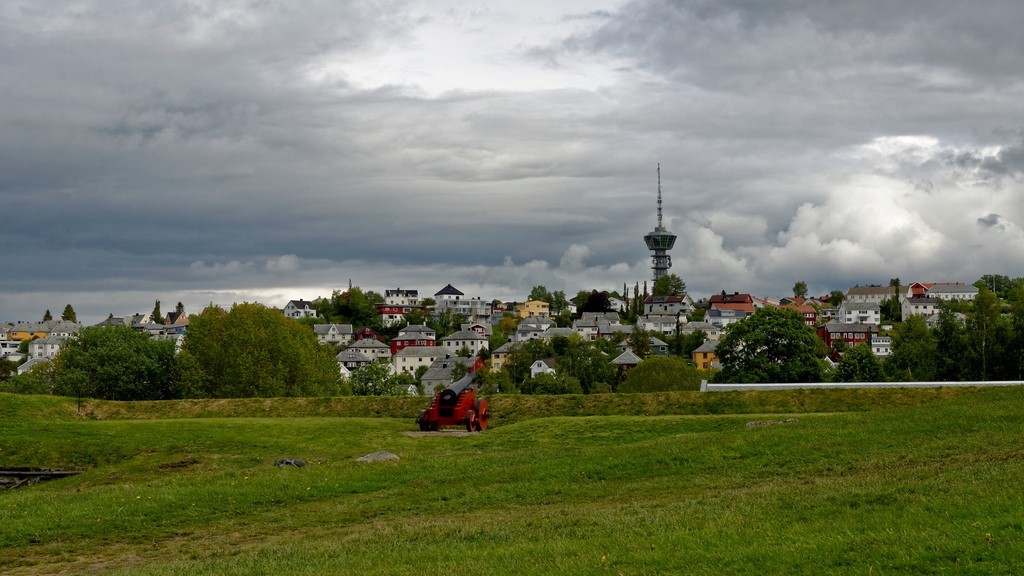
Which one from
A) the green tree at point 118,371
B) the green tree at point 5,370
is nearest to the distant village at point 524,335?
the green tree at point 5,370

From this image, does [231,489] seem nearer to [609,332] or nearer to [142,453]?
[142,453]

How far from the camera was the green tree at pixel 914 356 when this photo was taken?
66625 millimetres

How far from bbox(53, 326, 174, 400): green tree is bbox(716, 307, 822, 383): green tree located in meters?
39.3

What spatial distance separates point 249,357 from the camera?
61344 mm

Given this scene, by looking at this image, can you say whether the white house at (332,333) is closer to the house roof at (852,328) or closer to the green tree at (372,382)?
the house roof at (852,328)

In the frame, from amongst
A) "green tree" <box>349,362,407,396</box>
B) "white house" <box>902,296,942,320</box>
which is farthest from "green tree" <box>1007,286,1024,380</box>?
"white house" <box>902,296,942,320</box>

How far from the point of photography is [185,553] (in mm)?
16609

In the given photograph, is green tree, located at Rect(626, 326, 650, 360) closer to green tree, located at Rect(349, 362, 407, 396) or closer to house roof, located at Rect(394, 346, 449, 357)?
house roof, located at Rect(394, 346, 449, 357)

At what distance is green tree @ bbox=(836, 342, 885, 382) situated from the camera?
76.4m

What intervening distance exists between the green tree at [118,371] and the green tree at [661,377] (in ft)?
123

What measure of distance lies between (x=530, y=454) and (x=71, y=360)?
162ft

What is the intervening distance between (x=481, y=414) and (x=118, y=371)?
36.7 m

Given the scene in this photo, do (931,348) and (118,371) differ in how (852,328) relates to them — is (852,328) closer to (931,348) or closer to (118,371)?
(931,348)

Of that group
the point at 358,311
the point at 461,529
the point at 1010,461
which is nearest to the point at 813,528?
the point at 461,529
